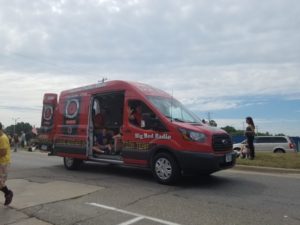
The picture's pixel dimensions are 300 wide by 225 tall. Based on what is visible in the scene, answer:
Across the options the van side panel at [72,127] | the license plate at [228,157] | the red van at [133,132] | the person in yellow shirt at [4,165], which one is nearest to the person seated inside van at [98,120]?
the red van at [133,132]

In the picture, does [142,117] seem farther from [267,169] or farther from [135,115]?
[267,169]

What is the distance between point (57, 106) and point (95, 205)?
7.34 meters

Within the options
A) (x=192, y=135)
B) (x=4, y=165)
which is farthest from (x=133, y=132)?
(x=4, y=165)

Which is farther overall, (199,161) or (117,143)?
(117,143)

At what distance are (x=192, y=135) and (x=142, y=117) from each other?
1.64 meters

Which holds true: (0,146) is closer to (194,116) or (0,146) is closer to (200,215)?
(200,215)

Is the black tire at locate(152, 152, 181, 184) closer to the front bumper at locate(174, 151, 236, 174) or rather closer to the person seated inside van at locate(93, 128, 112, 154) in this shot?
the front bumper at locate(174, 151, 236, 174)

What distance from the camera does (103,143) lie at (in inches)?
497

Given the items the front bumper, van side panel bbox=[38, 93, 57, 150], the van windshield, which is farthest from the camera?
van side panel bbox=[38, 93, 57, 150]

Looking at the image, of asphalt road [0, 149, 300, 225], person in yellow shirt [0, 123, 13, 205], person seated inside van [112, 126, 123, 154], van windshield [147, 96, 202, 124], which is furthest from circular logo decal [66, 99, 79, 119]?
person in yellow shirt [0, 123, 13, 205]

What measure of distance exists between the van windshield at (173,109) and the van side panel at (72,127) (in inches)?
111

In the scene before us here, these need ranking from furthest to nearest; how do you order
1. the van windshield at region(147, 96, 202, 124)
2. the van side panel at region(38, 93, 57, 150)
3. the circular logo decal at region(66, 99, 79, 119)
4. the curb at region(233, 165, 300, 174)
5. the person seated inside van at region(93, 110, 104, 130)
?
the van side panel at region(38, 93, 57, 150) < the circular logo decal at region(66, 99, 79, 119) < the person seated inside van at region(93, 110, 104, 130) < the curb at region(233, 165, 300, 174) < the van windshield at region(147, 96, 202, 124)

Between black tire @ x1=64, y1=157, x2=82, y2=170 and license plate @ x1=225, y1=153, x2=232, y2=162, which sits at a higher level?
license plate @ x1=225, y1=153, x2=232, y2=162

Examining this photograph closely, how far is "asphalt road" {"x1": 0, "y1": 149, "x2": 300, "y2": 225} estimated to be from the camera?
6.54 metres
